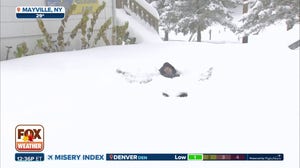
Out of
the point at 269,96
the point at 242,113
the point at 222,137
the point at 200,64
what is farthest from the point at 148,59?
the point at 222,137

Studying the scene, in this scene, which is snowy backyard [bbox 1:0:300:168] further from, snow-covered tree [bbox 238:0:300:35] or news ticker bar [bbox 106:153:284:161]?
snow-covered tree [bbox 238:0:300:35]

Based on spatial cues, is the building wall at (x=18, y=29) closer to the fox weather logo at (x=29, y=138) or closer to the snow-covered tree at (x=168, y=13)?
the fox weather logo at (x=29, y=138)

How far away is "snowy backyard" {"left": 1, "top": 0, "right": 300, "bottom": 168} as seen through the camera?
2.63 meters

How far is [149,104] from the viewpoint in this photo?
3.56 metres

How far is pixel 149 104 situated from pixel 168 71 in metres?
1.39

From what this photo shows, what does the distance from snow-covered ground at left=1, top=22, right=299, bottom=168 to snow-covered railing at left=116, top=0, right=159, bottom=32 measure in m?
4.92

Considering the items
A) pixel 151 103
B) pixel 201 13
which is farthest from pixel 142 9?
pixel 151 103

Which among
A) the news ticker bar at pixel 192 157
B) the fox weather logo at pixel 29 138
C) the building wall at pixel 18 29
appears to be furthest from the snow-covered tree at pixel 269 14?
the fox weather logo at pixel 29 138

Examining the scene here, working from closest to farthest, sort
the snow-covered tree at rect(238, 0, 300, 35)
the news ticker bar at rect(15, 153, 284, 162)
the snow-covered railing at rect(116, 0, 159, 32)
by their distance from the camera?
the news ticker bar at rect(15, 153, 284, 162), the snow-covered tree at rect(238, 0, 300, 35), the snow-covered railing at rect(116, 0, 159, 32)

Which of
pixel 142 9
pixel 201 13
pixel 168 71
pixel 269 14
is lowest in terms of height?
pixel 168 71

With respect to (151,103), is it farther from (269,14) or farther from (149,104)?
(269,14)

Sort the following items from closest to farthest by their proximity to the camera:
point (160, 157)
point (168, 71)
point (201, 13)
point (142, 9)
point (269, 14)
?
point (160, 157) < point (168, 71) < point (269, 14) < point (142, 9) < point (201, 13)

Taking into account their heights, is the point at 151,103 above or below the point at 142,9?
below

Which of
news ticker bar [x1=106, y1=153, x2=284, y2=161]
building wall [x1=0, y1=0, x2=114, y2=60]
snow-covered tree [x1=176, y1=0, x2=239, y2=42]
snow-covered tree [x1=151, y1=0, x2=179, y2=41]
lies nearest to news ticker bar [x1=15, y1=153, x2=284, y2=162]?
news ticker bar [x1=106, y1=153, x2=284, y2=161]
